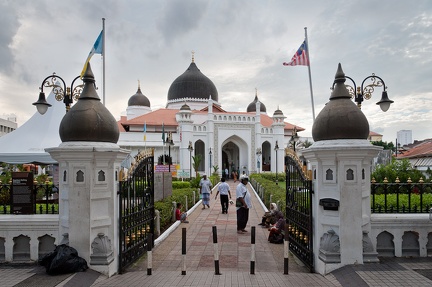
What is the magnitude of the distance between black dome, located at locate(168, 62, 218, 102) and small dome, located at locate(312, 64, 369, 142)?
43.3 m

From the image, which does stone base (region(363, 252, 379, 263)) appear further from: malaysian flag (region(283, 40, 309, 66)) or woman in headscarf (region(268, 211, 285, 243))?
malaysian flag (region(283, 40, 309, 66))

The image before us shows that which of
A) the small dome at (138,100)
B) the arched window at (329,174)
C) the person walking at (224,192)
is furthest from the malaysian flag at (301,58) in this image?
the small dome at (138,100)

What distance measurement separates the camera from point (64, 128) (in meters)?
6.49

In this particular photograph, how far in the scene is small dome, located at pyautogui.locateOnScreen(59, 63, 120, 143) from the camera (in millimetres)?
6379

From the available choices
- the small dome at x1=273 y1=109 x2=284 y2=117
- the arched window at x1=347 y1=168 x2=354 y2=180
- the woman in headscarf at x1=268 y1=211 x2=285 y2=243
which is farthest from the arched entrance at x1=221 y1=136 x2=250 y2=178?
the arched window at x1=347 y1=168 x2=354 y2=180

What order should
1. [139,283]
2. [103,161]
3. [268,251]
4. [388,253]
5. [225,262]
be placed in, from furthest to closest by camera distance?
1. [268,251]
2. [225,262]
3. [388,253]
4. [103,161]
5. [139,283]

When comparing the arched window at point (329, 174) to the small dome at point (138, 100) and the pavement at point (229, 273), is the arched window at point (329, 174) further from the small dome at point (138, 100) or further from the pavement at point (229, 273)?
the small dome at point (138, 100)

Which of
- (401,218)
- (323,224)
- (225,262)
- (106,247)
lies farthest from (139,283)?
(401,218)

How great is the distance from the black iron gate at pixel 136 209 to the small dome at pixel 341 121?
3694 millimetres

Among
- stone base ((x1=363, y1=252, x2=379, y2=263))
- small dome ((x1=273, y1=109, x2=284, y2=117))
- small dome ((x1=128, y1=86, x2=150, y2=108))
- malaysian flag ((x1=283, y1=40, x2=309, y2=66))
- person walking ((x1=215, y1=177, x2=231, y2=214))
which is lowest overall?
stone base ((x1=363, y1=252, x2=379, y2=263))

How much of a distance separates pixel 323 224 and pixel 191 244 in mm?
4006

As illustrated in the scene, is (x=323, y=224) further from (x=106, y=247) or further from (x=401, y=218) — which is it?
(x=106, y=247)

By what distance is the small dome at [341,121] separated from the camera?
6250 millimetres

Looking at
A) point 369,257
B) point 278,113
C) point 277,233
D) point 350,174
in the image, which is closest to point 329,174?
point 350,174
